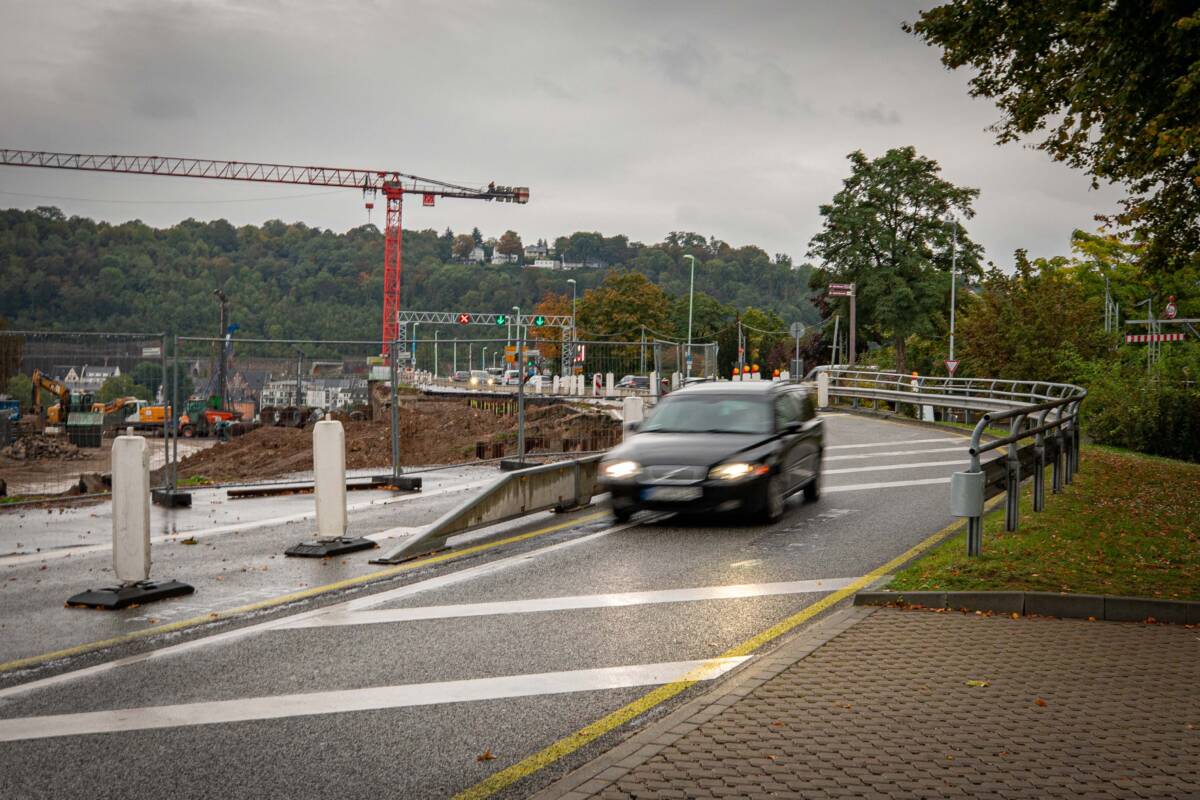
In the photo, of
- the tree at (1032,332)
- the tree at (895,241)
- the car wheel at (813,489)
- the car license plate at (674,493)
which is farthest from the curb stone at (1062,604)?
the tree at (895,241)

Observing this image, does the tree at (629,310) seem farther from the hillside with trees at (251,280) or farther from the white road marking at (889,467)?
the white road marking at (889,467)

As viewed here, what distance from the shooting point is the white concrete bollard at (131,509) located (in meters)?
8.72

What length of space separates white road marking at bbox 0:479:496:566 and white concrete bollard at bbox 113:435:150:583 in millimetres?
2343

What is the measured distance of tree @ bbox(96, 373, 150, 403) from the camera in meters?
13.7

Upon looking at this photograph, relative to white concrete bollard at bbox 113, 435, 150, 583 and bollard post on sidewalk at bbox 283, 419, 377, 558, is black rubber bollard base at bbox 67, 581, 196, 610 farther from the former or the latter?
bollard post on sidewalk at bbox 283, 419, 377, 558

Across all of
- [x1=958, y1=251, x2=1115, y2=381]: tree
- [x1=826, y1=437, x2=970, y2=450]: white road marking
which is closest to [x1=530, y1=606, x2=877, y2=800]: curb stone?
[x1=826, y1=437, x2=970, y2=450]: white road marking

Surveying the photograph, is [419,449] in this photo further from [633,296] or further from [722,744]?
[633,296]

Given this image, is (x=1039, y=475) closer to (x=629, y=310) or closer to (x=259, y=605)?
(x=259, y=605)

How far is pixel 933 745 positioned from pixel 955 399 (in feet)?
95.7

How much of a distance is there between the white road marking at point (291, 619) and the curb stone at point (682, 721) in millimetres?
3269

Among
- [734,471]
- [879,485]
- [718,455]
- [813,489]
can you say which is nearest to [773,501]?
[734,471]

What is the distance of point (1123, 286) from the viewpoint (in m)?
69.9

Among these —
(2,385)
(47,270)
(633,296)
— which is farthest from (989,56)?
(47,270)

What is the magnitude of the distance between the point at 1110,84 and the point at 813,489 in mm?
6354
